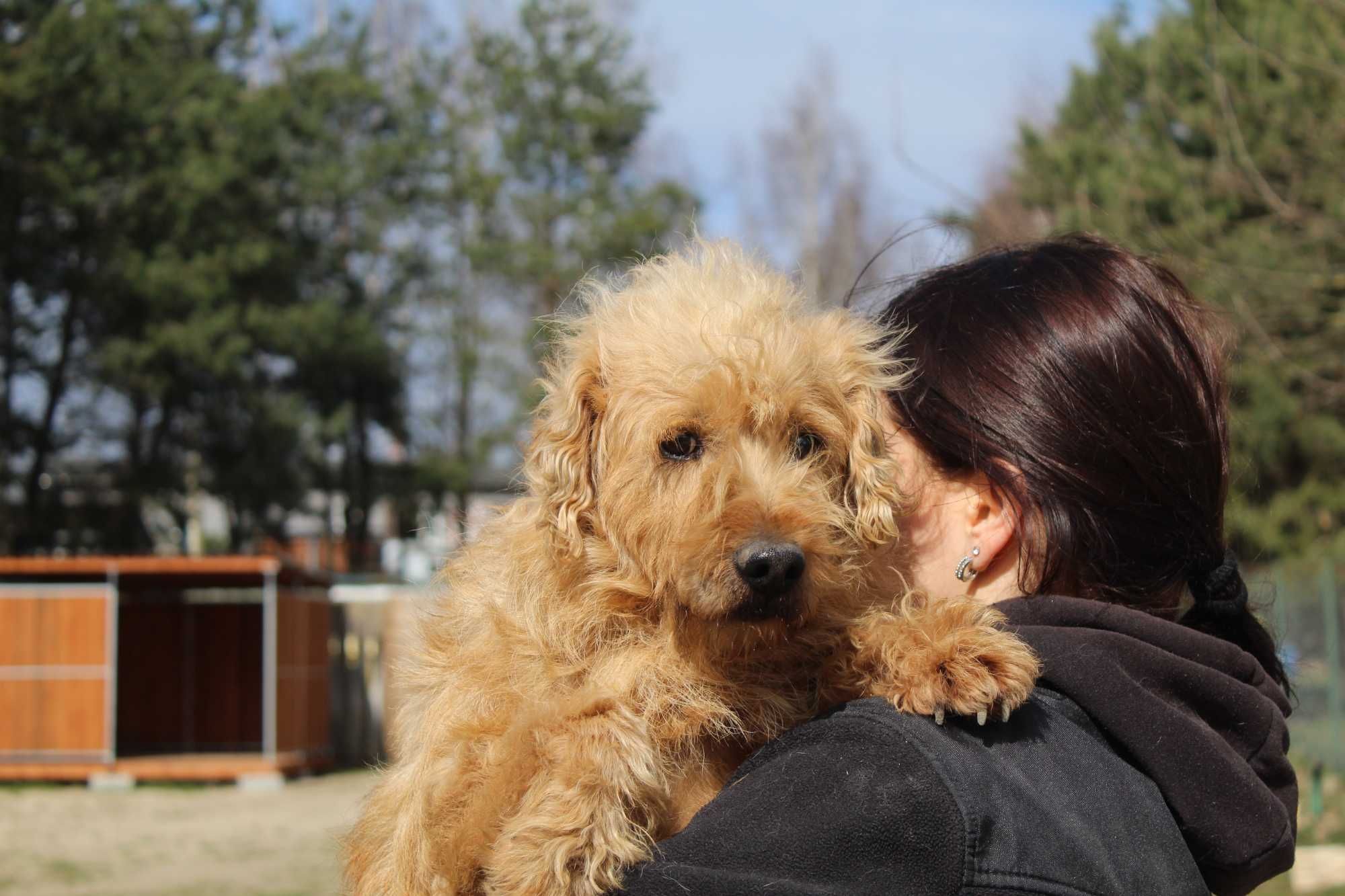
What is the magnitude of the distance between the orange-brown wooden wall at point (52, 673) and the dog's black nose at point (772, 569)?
2213 centimetres

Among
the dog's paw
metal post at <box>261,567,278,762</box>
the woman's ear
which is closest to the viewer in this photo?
the dog's paw

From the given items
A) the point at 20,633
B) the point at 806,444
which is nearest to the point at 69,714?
the point at 20,633

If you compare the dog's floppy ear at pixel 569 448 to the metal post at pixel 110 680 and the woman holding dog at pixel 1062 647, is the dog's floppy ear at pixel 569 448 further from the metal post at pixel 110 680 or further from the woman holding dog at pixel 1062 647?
the metal post at pixel 110 680

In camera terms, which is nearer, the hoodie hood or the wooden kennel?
the hoodie hood

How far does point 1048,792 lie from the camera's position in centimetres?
233

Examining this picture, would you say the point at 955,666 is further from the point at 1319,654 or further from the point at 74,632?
the point at 74,632

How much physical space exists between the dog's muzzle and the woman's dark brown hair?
457 mm

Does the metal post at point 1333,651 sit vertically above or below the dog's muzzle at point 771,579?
below

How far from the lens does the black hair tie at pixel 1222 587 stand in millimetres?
3035

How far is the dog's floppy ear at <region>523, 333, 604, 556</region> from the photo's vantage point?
3307 mm

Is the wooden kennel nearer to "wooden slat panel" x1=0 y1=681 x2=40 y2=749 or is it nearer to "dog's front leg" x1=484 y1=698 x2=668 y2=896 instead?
"wooden slat panel" x1=0 y1=681 x2=40 y2=749

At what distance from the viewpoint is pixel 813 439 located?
3.39m

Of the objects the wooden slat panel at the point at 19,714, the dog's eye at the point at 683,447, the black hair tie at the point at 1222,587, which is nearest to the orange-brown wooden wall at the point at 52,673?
the wooden slat panel at the point at 19,714

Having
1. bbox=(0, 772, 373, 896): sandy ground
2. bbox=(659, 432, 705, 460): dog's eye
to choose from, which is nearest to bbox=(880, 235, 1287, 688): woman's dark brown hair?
bbox=(659, 432, 705, 460): dog's eye
